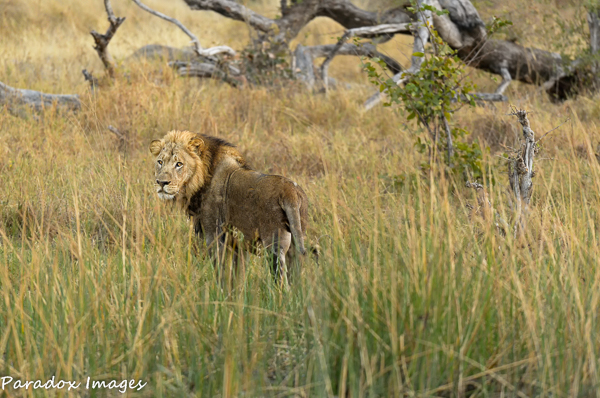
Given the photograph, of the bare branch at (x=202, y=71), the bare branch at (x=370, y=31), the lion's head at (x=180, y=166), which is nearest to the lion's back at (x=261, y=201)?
the lion's head at (x=180, y=166)

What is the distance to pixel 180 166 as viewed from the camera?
3.49 meters

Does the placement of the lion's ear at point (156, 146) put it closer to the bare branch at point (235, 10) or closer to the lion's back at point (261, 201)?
the lion's back at point (261, 201)

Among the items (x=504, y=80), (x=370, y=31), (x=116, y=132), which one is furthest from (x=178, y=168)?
(x=504, y=80)

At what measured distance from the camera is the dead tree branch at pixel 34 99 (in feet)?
24.5

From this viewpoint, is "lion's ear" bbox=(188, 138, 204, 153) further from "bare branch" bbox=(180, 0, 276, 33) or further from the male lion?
"bare branch" bbox=(180, 0, 276, 33)

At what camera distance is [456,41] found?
31.9 ft

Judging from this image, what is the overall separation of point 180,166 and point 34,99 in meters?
4.91

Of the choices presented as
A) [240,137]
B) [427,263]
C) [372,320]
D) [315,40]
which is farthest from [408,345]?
[315,40]

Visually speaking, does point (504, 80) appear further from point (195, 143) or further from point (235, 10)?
point (195, 143)

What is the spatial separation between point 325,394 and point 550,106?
799cm

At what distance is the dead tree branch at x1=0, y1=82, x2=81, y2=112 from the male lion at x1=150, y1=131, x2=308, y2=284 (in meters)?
4.23

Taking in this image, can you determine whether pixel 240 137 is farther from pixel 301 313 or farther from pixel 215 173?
pixel 301 313

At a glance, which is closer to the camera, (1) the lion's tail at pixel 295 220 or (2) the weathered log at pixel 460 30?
(1) the lion's tail at pixel 295 220

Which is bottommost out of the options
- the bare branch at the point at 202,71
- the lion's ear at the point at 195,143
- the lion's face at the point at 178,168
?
the bare branch at the point at 202,71
